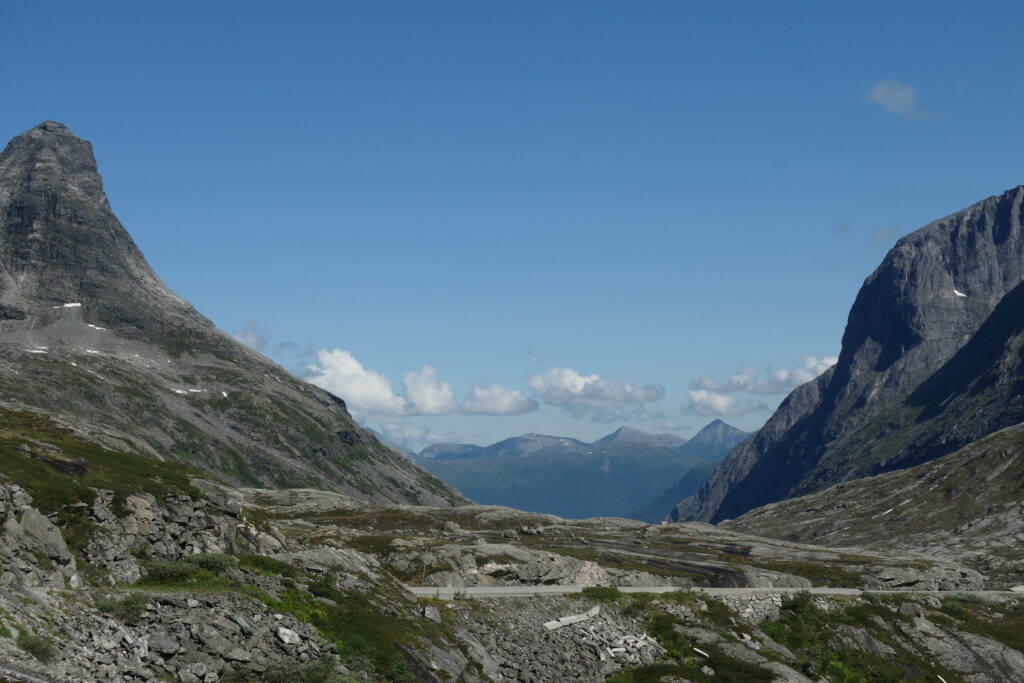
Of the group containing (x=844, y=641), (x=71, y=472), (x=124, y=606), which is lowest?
(x=844, y=641)

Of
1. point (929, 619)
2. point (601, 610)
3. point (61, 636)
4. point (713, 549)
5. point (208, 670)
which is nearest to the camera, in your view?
point (61, 636)

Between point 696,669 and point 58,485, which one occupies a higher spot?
point 58,485

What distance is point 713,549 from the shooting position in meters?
160

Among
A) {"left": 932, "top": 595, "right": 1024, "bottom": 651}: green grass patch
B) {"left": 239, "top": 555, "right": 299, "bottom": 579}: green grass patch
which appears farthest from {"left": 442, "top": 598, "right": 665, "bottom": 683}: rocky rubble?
{"left": 932, "top": 595, "right": 1024, "bottom": 651}: green grass patch

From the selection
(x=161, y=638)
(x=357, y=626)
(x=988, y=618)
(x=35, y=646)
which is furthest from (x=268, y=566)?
(x=988, y=618)

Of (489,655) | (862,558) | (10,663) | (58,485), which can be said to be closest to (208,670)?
(10,663)

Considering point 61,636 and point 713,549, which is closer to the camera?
point 61,636

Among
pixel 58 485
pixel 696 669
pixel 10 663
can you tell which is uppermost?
pixel 58 485

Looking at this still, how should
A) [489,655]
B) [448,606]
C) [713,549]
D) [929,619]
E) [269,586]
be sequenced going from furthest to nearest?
1. [713,549]
2. [929,619]
3. [448,606]
4. [489,655]
5. [269,586]

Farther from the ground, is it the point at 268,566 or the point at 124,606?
the point at 268,566

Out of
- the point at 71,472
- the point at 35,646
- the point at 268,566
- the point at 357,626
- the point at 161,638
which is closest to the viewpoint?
the point at 35,646

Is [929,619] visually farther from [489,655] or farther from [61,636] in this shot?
[61,636]

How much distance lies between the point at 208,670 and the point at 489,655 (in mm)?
22087

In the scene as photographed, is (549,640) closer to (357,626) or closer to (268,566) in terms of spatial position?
(357,626)
